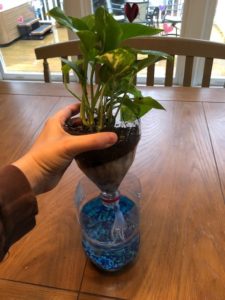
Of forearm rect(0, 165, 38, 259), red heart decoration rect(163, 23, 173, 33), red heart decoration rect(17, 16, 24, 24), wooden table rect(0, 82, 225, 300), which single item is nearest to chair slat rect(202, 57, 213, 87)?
wooden table rect(0, 82, 225, 300)

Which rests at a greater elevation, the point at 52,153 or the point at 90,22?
the point at 90,22

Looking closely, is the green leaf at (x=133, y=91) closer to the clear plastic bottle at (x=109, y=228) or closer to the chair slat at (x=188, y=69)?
the clear plastic bottle at (x=109, y=228)

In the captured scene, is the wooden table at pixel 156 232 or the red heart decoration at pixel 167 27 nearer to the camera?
the wooden table at pixel 156 232

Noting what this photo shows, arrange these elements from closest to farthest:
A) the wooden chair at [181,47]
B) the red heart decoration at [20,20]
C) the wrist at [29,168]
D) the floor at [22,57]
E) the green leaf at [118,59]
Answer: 1. the green leaf at [118,59]
2. the wrist at [29,168]
3. the wooden chair at [181,47]
4. the red heart decoration at [20,20]
5. the floor at [22,57]

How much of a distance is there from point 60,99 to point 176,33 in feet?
3.94

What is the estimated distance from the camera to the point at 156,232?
0.55 metres

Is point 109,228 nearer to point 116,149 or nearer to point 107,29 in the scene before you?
point 116,149

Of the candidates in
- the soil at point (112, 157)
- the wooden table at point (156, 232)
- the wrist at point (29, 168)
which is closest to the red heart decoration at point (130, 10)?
the soil at point (112, 157)

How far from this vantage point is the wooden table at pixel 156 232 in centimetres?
46

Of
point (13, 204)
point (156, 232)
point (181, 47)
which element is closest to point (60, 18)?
point (13, 204)

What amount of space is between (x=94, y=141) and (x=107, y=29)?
144 mm

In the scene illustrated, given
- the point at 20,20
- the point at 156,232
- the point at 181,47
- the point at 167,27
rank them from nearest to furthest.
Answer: the point at 156,232, the point at 181,47, the point at 167,27, the point at 20,20

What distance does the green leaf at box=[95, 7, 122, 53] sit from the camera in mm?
324

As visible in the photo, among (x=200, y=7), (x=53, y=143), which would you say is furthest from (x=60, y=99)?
(x=200, y=7)
